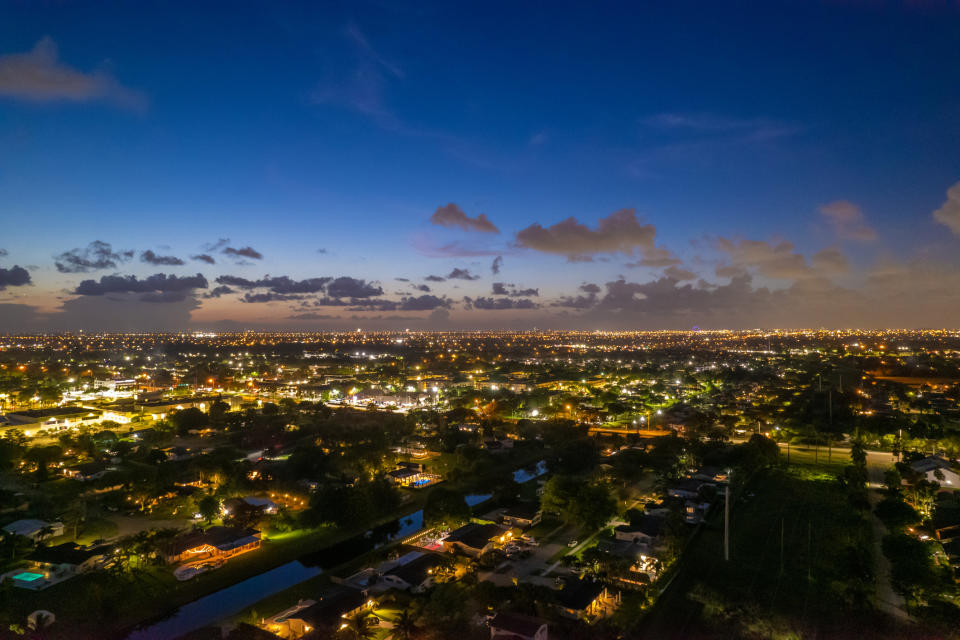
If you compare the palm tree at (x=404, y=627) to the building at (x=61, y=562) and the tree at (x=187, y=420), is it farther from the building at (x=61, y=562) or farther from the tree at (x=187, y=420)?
the tree at (x=187, y=420)

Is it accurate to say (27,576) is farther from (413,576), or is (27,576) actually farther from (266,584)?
(413,576)

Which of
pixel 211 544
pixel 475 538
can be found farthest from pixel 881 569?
pixel 211 544

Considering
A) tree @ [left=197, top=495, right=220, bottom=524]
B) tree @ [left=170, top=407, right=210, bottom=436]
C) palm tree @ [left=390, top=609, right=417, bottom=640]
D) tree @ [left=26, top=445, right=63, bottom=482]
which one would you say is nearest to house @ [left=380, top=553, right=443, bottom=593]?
palm tree @ [left=390, top=609, right=417, bottom=640]

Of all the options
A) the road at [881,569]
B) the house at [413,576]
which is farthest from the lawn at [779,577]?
the house at [413,576]

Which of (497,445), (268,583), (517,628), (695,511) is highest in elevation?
(517,628)

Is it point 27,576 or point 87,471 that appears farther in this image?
point 87,471

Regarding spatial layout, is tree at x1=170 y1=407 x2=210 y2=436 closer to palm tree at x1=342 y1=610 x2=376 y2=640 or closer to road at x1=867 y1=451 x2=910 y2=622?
palm tree at x1=342 y1=610 x2=376 y2=640
